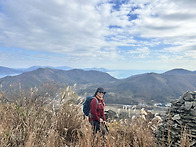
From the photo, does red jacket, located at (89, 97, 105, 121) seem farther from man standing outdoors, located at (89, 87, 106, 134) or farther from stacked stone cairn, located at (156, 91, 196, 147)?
stacked stone cairn, located at (156, 91, 196, 147)

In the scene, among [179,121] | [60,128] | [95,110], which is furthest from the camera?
[95,110]

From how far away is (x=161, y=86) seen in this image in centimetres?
15812

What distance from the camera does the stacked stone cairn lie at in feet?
11.1

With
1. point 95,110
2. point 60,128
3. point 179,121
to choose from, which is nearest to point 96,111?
point 95,110

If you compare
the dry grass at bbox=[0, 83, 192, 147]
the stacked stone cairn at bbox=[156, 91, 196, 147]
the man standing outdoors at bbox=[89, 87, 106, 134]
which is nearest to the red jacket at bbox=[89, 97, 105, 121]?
the man standing outdoors at bbox=[89, 87, 106, 134]

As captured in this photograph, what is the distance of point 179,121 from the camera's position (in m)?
3.56

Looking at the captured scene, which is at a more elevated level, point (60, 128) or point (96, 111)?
point (96, 111)

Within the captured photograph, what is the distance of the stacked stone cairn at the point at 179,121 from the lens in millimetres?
3390

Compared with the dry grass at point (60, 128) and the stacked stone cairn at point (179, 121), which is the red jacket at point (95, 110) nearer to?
the dry grass at point (60, 128)

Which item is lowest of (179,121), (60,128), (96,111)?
(60,128)

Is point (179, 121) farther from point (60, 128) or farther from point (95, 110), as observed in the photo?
point (60, 128)

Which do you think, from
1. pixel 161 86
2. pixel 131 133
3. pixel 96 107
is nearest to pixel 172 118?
pixel 131 133

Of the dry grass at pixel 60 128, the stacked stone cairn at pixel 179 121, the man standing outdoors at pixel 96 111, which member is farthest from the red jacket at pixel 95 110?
the stacked stone cairn at pixel 179 121

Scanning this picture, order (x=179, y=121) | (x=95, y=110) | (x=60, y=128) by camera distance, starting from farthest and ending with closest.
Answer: (x=95, y=110) → (x=60, y=128) → (x=179, y=121)
